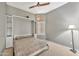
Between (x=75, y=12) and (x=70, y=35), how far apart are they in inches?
15.3

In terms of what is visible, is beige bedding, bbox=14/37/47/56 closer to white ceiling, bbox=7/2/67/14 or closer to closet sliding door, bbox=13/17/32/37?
closet sliding door, bbox=13/17/32/37

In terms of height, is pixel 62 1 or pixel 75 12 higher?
pixel 62 1

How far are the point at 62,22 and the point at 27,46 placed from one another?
71 centimetres

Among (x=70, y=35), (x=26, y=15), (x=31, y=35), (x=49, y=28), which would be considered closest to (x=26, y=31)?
(x=31, y=35)

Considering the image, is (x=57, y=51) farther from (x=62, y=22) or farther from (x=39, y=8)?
(x=39, y=8)

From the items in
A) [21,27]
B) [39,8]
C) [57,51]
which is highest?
[39,8]

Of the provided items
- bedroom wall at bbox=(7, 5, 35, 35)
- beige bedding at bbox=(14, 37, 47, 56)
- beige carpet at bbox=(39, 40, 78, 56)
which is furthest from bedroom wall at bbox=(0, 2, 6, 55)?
beige carpet at bbox=(39, 40, 78, 56)

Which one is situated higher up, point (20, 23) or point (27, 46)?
point (20, 23)

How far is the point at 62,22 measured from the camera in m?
1.77

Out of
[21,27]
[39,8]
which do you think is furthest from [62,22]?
[21,27]

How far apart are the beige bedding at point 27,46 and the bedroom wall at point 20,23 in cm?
13

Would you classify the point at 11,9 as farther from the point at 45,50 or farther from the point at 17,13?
the point at 45,50

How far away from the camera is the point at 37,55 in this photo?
174cm

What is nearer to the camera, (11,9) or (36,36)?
(11,9)
